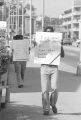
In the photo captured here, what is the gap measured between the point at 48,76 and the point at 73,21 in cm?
15391

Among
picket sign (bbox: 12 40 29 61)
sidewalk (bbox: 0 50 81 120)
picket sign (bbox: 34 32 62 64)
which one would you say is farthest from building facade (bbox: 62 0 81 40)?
picket sign (bbox: 34 32 62 64)

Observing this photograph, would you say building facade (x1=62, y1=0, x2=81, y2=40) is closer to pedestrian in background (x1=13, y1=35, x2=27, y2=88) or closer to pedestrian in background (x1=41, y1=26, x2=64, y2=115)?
pedestrian in background (x1=13, y1=35, x2=27, y2=88)

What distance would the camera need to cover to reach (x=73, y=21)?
6447 inches

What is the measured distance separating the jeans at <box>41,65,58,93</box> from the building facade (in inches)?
5661

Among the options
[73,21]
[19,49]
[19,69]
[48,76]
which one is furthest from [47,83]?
[73,21]

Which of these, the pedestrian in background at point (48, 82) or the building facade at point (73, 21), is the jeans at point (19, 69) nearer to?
the pedestrian in background at point (48, 82)

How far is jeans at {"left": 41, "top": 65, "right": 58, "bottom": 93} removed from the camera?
1065cm

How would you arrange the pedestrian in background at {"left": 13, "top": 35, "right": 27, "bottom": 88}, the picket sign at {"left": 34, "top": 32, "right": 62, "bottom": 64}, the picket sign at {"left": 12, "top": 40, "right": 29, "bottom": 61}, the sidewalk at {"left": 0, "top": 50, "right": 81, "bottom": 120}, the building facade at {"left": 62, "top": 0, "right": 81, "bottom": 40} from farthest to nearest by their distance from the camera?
the building facade at {"left": 62, "top": 0, "right": 81, "bottom": 40} → the pedestrian in background at {"left": 13, "top": 35, "right": 27, "bottom": 88} → the picket sign at {"left": 12, "top": 40, "right": 29, "bottom": 61} → the picket sign at {"left": 34, "top": 32, "right": 62, "bottom": 64} → the sidewalk at {"left": 0, "top": 50, "right": 81, "bottom": 120}

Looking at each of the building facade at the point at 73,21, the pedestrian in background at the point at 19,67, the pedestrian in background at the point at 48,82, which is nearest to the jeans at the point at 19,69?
the pedestrian in background at the point at 19,67

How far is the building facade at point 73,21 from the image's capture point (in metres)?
161

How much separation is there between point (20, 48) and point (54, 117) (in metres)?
6.12

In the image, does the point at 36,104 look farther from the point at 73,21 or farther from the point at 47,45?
the point at 73,21

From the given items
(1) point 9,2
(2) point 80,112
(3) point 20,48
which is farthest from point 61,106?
(1) point 9,2

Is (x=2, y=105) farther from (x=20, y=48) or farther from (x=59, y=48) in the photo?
(x=20, y=48)
